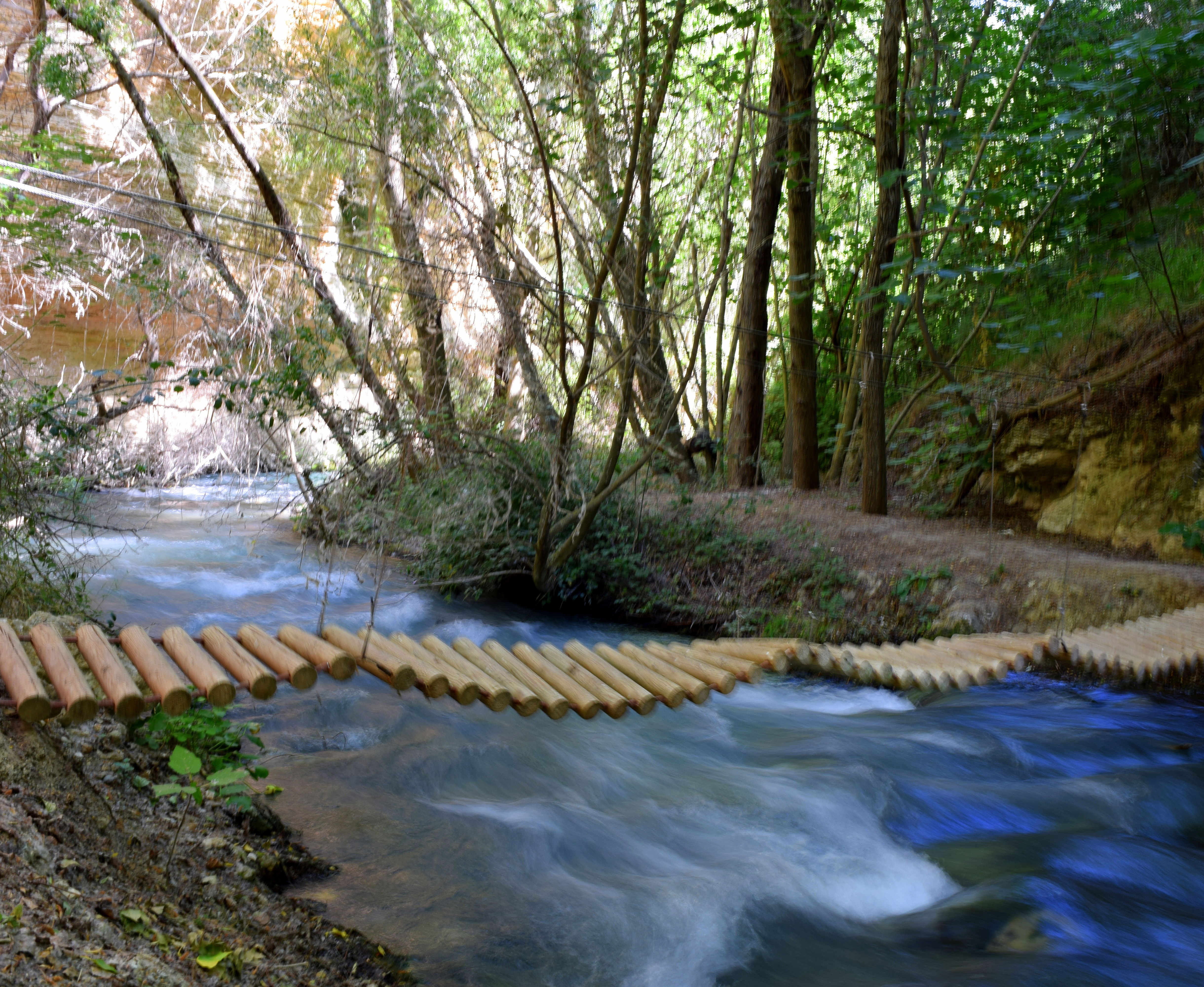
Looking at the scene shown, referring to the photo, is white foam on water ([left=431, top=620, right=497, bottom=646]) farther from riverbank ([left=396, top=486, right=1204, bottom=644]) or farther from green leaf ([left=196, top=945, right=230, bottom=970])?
green leaf ([left=196, top=945, right=230, bottom=970])

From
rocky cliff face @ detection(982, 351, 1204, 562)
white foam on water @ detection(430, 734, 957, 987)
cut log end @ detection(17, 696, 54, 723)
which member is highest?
rocky cliff face @ detection(982, 351, 1204, 562)

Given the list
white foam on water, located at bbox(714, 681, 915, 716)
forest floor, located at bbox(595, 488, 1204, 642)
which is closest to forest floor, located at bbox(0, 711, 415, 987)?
white foam on water, located at bbox(714, 681, 915, 716)

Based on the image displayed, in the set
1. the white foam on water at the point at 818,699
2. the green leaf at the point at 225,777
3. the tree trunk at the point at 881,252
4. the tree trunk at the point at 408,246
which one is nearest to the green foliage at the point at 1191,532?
the tree trunk at the point at 881,252

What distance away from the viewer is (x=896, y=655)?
3.84 metres

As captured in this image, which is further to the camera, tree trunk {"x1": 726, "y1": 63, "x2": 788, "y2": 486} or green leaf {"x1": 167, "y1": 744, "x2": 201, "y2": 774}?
tree trunk {"x1": 726, "y1": 63, "x2": 788, "y2": 486}

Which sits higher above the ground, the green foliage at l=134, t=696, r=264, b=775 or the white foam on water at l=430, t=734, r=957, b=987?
the green foliage at l=134, t=696, r=264, b=775

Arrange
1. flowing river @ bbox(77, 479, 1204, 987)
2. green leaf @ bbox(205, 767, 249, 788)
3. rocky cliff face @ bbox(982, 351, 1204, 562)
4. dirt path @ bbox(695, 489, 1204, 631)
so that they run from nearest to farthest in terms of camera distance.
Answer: green leaf @ bbox(205, 767, 249, 788) < flowing river @ bbox(77, 479, 1204, 987) < dirt path @ bbox(695, 489, 1204, 631) < rocky cliff face @ bbox(982, 351, 1204, 562)

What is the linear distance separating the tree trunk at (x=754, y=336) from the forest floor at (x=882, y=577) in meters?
1.08

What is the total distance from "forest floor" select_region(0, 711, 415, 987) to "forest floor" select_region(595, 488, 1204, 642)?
12.3 ft

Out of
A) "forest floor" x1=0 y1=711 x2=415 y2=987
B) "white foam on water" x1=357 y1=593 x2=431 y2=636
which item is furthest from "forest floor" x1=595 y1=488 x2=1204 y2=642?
"forest floor" x1=0 y1=711 x2=415 y2=987

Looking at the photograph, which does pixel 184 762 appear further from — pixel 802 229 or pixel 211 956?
pixel 802 229

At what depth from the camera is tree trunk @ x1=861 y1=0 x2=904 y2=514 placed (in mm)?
6242

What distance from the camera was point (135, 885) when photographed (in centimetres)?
207

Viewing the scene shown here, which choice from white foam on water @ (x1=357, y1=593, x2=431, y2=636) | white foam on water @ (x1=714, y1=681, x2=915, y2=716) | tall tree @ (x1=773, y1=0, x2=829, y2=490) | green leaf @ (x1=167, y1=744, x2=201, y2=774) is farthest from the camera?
tall tree @ (x1=773, y1=0, x2=829, y2=490)
